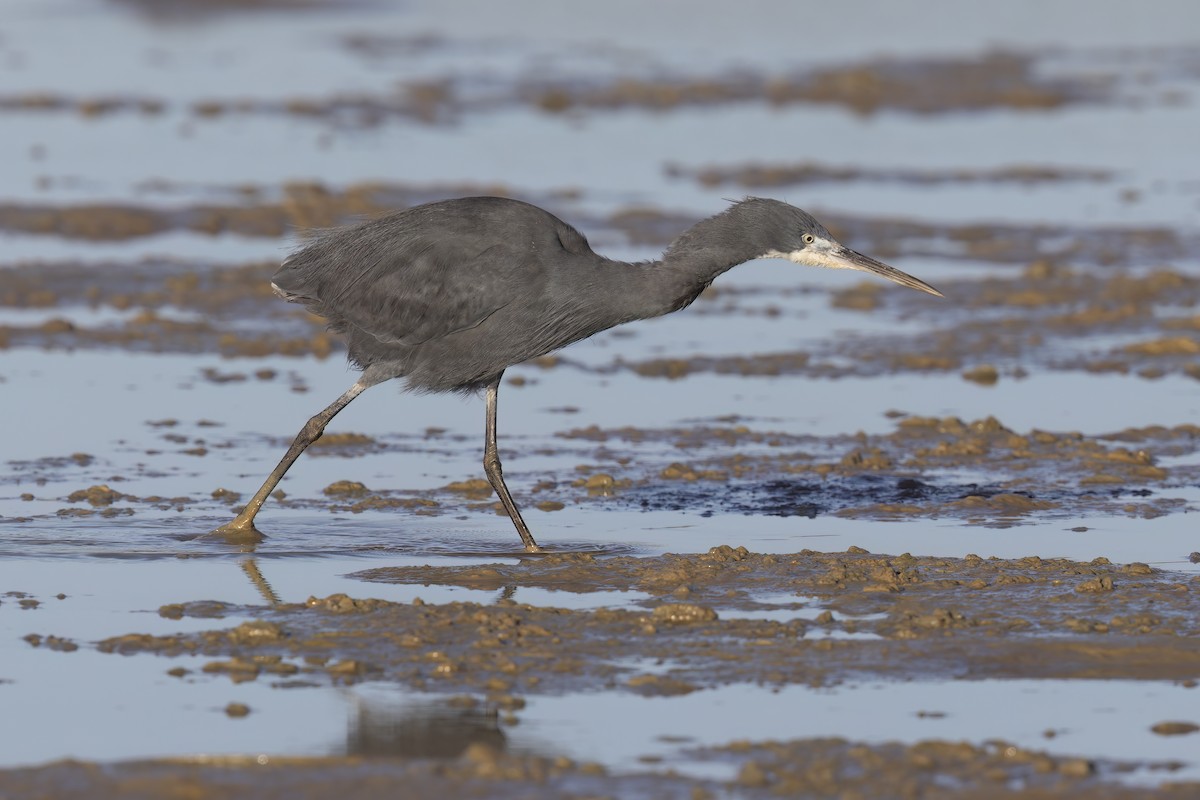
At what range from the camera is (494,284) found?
28.7ft

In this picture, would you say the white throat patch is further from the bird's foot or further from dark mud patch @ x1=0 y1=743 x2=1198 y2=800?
dark mud patch @ x1=0 y1=743 x2=1198 y2=800

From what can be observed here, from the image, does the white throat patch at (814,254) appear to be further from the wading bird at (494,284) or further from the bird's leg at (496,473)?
the bird's leg at (496,473)

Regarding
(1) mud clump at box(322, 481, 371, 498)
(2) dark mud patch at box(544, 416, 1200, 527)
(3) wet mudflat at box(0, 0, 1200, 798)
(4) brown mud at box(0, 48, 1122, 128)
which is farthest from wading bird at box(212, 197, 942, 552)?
(4) brown mud at box(0, 48, 1122, 128)

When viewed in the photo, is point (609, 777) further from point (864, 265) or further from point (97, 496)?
point (97, 496)

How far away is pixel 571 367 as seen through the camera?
13.2 m

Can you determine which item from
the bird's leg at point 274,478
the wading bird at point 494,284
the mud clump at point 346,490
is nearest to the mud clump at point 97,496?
the bird's leg at point 274,478

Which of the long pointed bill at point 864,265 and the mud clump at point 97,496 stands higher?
the long pointed bill at point 864,265

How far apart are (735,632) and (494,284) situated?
6.66 ft

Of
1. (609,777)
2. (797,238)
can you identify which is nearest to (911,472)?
(797,238)

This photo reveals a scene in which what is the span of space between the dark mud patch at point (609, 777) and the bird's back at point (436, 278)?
2929 millimetres

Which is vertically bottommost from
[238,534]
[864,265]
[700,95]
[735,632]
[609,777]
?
[609,777]

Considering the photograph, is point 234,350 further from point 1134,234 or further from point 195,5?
point 195,5

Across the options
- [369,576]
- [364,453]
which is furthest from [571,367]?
[369,576]

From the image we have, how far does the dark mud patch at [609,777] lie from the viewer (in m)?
5.90
